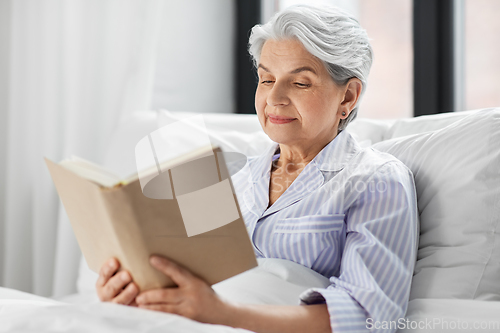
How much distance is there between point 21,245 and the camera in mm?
1827

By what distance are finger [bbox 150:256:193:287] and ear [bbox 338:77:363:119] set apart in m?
0.64

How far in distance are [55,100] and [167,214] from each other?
4.53 feet

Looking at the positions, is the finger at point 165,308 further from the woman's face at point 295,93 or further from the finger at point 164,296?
the woman's face at point 295,93

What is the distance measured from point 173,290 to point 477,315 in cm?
56

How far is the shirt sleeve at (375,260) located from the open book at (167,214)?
0.23 metres

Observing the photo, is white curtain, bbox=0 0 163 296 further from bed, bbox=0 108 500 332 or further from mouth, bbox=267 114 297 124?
mouth, bbox=267 114 297 124

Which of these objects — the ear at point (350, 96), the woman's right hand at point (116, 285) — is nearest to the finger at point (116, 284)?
the woman's right hand at point (116, 285)

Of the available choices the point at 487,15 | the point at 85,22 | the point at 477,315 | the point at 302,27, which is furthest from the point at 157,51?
the point at 477,315

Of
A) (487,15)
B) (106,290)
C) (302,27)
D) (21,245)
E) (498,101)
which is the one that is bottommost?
(21,245)

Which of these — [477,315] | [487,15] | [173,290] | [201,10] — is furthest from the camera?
[201,10]

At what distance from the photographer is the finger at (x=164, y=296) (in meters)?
0.69

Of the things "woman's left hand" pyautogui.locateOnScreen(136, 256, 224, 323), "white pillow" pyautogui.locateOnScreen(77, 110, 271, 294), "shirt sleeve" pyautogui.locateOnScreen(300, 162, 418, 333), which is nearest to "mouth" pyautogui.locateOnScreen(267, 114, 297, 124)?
"shirt sleeve" pyautogui.locateOnScreen(300, 162, 418, 333)

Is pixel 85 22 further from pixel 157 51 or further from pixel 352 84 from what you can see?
pixel 352 84

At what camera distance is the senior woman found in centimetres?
77
